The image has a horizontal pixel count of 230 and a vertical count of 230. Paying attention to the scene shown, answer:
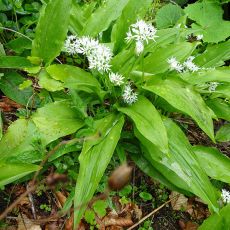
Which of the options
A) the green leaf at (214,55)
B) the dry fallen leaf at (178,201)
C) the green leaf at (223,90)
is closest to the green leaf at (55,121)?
the dry fallen leaf at (178,201)

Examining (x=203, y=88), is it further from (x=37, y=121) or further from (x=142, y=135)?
(x=37, y=121)

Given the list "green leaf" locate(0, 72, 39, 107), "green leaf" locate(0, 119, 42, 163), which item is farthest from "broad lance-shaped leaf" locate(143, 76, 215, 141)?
"green leaf" locate(0, 72, 39, 107)

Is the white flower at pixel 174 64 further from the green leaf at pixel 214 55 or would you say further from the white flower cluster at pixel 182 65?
the green leaf at pixel 214 55

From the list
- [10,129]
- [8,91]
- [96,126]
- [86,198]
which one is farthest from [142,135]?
[8,91]

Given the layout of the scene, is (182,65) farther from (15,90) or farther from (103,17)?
(15,90)

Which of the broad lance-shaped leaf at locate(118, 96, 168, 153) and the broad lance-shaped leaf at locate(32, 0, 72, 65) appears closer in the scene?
the broad lance-shaped leaf at locate(118, 96, 168, 153)

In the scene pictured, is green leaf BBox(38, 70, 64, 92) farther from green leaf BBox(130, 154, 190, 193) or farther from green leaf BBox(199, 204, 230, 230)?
green leaf BBox(199, 204, 230, 230)
